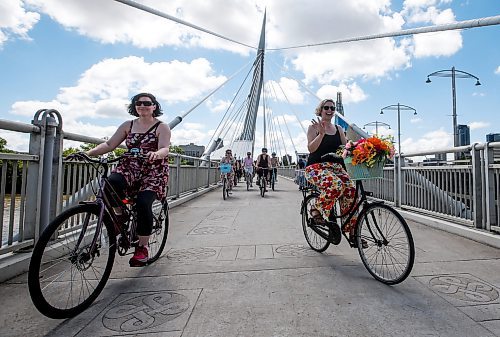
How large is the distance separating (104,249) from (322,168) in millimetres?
2194

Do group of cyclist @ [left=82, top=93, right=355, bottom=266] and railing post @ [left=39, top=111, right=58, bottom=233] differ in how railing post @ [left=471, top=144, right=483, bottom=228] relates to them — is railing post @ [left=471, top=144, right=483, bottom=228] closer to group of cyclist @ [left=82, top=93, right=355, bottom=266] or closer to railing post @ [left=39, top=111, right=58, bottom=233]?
group of cyclist @ [left=82, top=93, right=355, bottom=266]

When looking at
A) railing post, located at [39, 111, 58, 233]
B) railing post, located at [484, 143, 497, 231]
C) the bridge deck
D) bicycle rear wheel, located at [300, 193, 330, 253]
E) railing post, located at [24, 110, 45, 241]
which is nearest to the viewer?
the bridge deck

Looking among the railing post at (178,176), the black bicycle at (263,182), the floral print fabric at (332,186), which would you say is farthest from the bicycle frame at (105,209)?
the black bicycle at (263,182)

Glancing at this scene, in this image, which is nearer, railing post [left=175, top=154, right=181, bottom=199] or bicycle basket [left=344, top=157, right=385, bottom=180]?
bicycle basket [left=344, top=157, right=385, bottom=180]

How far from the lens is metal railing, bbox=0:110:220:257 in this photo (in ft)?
9.21

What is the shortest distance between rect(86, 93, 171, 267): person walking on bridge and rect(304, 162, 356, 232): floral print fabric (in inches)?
61.7

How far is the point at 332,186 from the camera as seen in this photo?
3.19 meters

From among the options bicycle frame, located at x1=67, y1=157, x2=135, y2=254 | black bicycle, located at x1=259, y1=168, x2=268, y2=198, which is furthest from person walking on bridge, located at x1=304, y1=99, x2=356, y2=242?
black bicycle, located at x1=259, y1=168, x2=268, y2=198

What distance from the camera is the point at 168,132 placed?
3.06 metres

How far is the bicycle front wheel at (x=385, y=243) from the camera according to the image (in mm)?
2512

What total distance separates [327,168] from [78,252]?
7.86 ft

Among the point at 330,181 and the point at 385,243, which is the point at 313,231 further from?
the point at 385,243

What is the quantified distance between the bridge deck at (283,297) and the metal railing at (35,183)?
50 cm

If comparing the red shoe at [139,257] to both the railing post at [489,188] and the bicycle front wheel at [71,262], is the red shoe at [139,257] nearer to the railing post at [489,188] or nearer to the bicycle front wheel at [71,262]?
the bicycle front wheel at [71,262]
